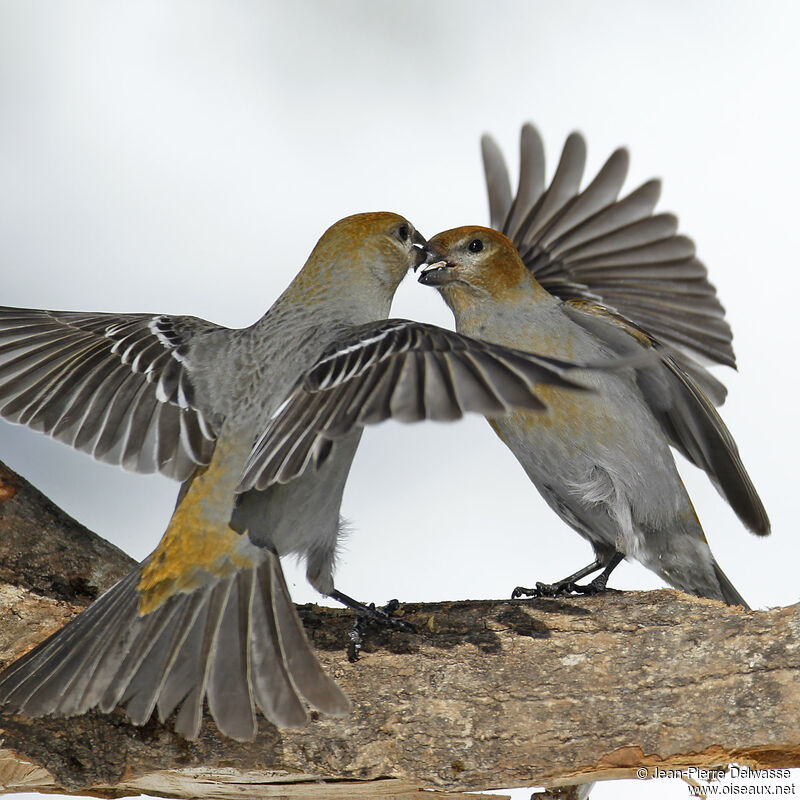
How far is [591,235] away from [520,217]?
19.7 inches

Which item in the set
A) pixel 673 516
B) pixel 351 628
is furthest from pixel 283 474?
pixel 673 516

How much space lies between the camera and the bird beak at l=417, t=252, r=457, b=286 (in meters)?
5.24

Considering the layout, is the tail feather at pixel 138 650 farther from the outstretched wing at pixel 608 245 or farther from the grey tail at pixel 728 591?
the outstretched wing at pixel 608 245

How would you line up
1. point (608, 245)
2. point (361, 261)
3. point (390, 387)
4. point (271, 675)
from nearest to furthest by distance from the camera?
point (390, 387), point (271, 675), point (361, 261), point (608, 245)

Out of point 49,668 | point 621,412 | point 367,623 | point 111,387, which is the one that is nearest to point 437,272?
point 621,412

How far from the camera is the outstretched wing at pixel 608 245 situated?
605cm

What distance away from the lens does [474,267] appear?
17.1 ft

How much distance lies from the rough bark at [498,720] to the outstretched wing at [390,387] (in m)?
0.97

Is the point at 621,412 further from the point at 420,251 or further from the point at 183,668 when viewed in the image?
the point at 183,668

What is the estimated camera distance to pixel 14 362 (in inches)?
183

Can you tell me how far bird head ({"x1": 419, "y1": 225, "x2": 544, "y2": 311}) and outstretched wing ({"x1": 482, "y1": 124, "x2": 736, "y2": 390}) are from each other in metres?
1.09

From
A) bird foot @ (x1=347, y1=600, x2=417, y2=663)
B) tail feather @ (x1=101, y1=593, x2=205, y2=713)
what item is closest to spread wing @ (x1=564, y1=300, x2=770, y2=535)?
bird foot @ (x1=347, y1=600, x2=417, y2=663)

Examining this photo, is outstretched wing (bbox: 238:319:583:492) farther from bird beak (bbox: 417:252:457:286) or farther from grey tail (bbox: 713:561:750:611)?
grey tail (bbox: 713:561:750:611)

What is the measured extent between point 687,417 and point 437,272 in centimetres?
152
